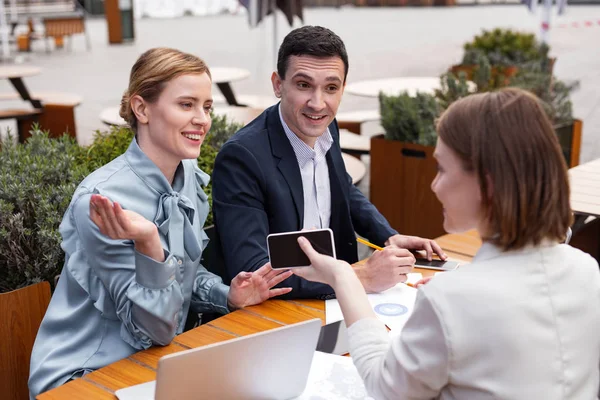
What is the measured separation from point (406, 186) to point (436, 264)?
255cm

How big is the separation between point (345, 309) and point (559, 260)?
448 mm

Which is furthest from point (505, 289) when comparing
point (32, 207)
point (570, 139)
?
point (570, 139)

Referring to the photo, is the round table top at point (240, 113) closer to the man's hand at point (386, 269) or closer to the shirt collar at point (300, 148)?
the shirt collar at point (300, 148)

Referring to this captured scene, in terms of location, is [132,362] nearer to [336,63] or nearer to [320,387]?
[320,387]

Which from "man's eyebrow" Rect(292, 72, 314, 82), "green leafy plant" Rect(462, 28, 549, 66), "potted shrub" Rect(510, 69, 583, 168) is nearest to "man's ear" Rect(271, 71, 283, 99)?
"man's eyebrow" Rect(292, 72, 314, 82)

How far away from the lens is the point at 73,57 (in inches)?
682

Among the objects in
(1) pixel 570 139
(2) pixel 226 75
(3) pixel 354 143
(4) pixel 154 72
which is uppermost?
(4) pixel 154 72

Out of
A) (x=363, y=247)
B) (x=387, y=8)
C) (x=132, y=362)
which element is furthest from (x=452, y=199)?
(x=387, y=8)

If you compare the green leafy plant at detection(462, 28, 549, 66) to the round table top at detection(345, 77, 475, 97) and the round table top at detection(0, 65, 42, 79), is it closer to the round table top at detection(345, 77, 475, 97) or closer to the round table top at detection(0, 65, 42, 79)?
the round table top at detection(345, 77, 475, 97)

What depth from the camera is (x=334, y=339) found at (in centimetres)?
202

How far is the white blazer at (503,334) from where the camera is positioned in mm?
1300

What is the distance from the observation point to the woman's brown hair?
1.30 metres

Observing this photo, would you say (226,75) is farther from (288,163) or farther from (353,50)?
(353,50)

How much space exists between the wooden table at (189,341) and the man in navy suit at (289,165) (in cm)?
23
